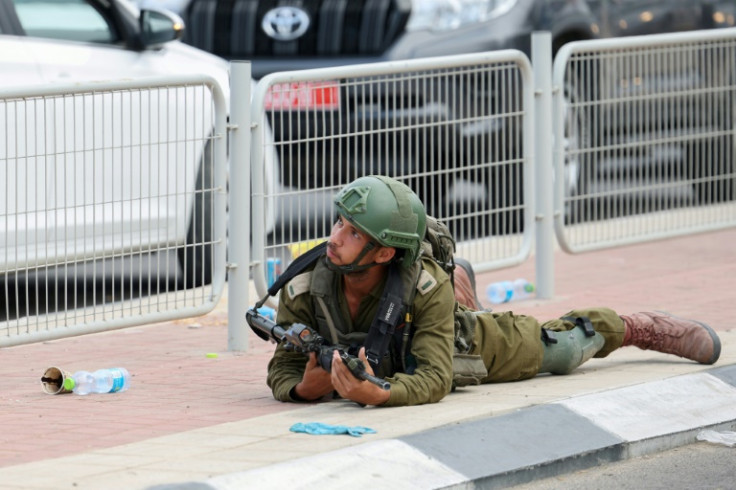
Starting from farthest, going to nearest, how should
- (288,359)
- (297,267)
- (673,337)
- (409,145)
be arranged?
(409,145) < (673,337) < (288,359) < (297,267)

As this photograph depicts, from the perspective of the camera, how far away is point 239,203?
7.70 metres

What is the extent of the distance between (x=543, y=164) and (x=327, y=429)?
3703 millimetres

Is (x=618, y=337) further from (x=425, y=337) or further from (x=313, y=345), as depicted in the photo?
(x=313, y=345)

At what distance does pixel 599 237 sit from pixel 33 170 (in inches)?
145

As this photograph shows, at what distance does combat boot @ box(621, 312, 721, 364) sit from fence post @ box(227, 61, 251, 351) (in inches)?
67.8

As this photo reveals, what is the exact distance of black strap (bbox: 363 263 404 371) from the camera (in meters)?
6.04

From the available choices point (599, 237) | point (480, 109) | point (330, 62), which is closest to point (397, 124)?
point (480, 109)

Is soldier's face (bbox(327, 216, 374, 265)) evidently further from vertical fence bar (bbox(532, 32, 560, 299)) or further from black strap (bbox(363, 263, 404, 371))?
vertical fence bar (bbox(532, 32, 560, 299))

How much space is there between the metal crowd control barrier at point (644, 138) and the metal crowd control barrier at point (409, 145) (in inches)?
11.4

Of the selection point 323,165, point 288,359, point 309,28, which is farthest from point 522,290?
point 309,28

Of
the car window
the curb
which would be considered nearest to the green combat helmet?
the curb

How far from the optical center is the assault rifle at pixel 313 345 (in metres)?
5.83

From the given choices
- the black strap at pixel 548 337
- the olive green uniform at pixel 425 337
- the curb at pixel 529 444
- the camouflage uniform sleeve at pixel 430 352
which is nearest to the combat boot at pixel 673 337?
the curb at pixel 529 444

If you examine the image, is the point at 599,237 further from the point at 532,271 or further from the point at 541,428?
the point at 541,428
